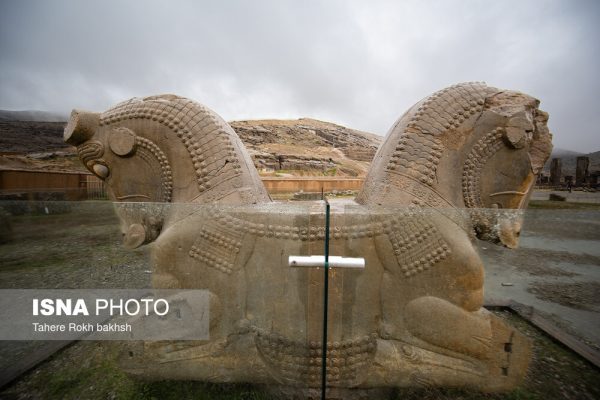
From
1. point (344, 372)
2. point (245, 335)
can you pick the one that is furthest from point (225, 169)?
point (344, 372)

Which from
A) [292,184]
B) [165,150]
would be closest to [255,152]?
[292,184]

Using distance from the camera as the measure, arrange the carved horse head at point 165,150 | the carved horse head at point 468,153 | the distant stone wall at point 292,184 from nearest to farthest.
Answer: the carved horse head at point 468,153 → the carved horse head at point 165,150 → the distant stone wall at point 292,184

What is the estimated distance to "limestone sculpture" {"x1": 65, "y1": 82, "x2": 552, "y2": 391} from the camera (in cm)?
146

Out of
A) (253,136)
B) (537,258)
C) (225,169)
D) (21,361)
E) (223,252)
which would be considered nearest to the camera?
(537,258)

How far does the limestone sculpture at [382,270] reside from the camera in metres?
1.46

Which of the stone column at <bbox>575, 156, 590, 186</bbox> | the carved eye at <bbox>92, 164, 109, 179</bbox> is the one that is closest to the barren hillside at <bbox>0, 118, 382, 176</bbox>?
the stone column at <bbox>575, 156, 590, 186</bbox>

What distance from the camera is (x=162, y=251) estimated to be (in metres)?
1.70

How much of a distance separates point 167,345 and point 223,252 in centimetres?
60

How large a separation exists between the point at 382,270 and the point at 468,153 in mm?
983

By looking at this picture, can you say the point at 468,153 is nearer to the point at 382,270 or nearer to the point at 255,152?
the point at 382,270

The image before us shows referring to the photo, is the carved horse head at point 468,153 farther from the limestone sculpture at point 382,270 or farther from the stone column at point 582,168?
the stone column at point 582,168

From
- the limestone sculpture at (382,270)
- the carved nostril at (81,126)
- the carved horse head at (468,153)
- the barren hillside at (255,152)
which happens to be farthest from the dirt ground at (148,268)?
the barren hillside at (255,152)

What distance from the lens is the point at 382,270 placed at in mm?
1636

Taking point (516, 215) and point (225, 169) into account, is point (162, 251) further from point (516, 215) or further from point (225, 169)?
point (516, 215)
